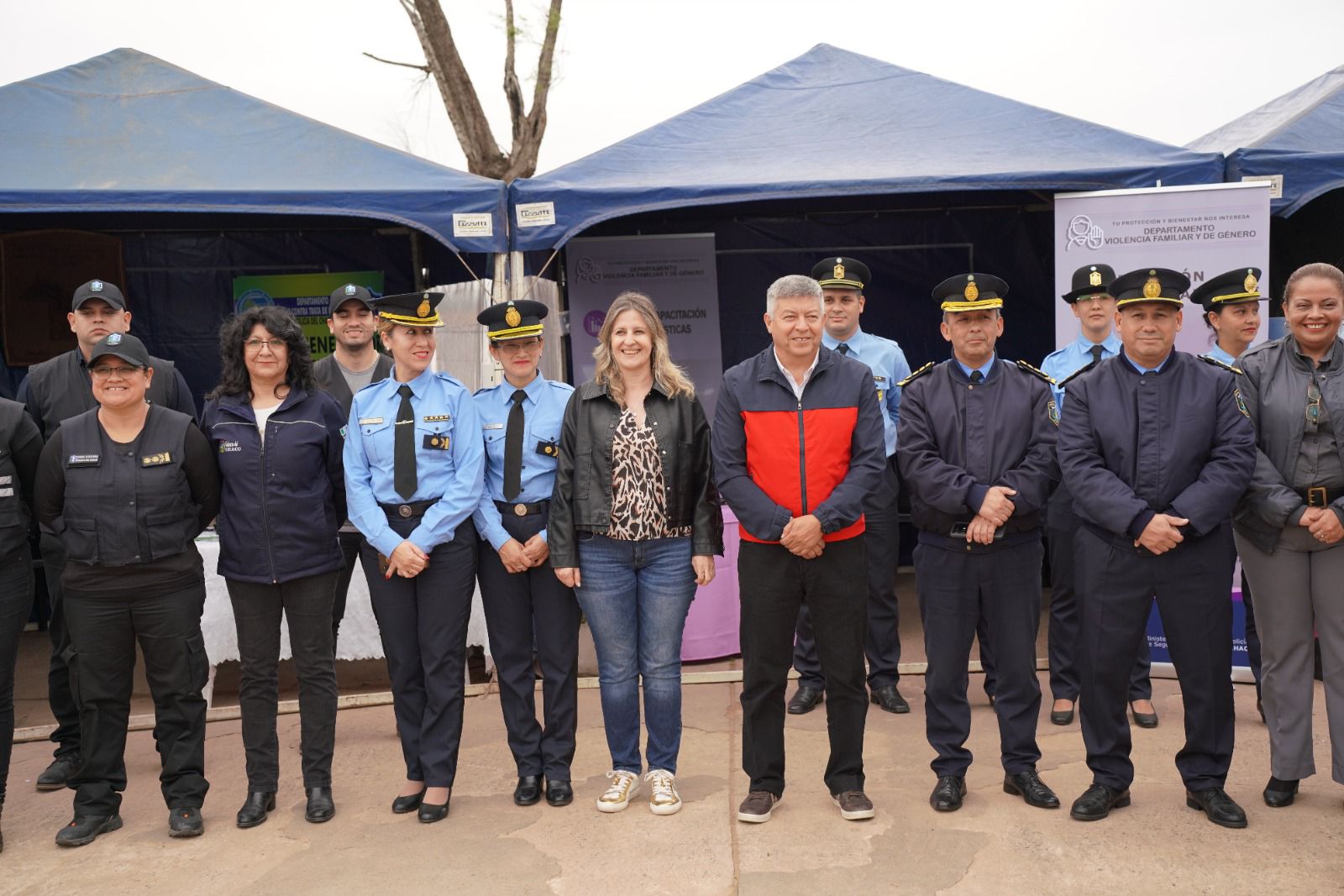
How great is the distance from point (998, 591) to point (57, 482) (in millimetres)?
3424

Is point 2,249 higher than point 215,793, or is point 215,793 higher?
point 2,249

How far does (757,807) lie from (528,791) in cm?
89

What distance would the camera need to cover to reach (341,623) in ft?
18.9

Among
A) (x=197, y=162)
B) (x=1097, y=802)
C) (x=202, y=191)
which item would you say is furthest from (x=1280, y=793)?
(x=197, y=162)

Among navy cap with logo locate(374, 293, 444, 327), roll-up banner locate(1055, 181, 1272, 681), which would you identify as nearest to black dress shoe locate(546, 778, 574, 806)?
navy cap with logo locate(374, 293, 444, 327)

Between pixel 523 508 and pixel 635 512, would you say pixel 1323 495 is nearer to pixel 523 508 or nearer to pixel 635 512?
pixel 635 512

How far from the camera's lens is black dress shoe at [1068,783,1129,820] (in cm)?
388

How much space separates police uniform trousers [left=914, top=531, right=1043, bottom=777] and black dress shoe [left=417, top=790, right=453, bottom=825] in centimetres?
183

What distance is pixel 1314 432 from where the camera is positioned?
12.8 ft

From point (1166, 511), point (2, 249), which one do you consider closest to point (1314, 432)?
point (1166, 511)

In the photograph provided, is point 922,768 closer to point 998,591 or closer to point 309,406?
point 998,591

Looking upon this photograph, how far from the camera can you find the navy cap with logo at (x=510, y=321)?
412 cm

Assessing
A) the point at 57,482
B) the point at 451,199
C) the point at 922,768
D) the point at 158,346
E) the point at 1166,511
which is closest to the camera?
the point at 1166,511

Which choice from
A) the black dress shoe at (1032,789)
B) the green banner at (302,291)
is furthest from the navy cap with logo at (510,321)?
the green banner at (302,291)
